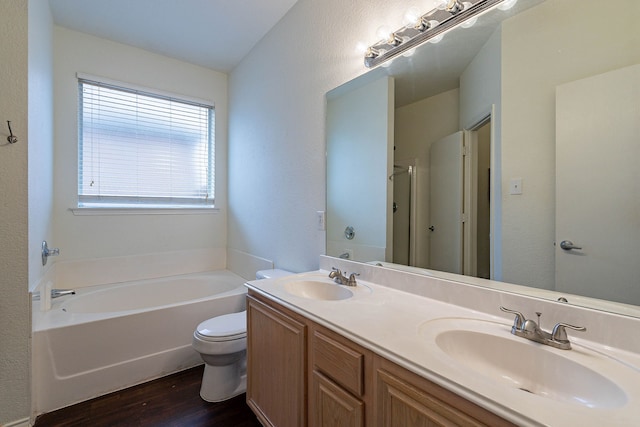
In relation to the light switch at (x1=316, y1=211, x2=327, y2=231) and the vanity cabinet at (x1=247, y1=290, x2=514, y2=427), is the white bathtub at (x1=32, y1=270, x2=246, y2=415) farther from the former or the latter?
the light switch at (x1=316, y1=211, x2=327, y2=231)

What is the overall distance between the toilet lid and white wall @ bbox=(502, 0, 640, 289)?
57.4 inches

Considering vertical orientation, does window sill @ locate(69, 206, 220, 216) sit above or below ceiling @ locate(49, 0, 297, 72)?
below

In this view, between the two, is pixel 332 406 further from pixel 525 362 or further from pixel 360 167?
pixel 360 167

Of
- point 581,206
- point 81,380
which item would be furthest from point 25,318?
point 581,206

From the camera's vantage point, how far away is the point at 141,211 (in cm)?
268

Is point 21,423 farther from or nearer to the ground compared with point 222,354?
nearer to the ground

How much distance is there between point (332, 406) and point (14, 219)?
1831mm

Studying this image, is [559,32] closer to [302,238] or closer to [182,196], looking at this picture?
[302,238]

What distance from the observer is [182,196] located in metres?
2.94

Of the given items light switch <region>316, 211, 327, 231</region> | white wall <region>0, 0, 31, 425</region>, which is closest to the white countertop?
light switch <region>316, 211, 327, 231</region>

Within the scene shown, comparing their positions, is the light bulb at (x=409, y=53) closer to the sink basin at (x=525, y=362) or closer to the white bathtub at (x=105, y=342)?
Answer: the sink basin at (x=525, y=362)

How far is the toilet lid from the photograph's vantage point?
165cm

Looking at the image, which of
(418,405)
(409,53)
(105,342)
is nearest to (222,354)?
(105,342)

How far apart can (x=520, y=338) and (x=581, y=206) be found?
442mm
